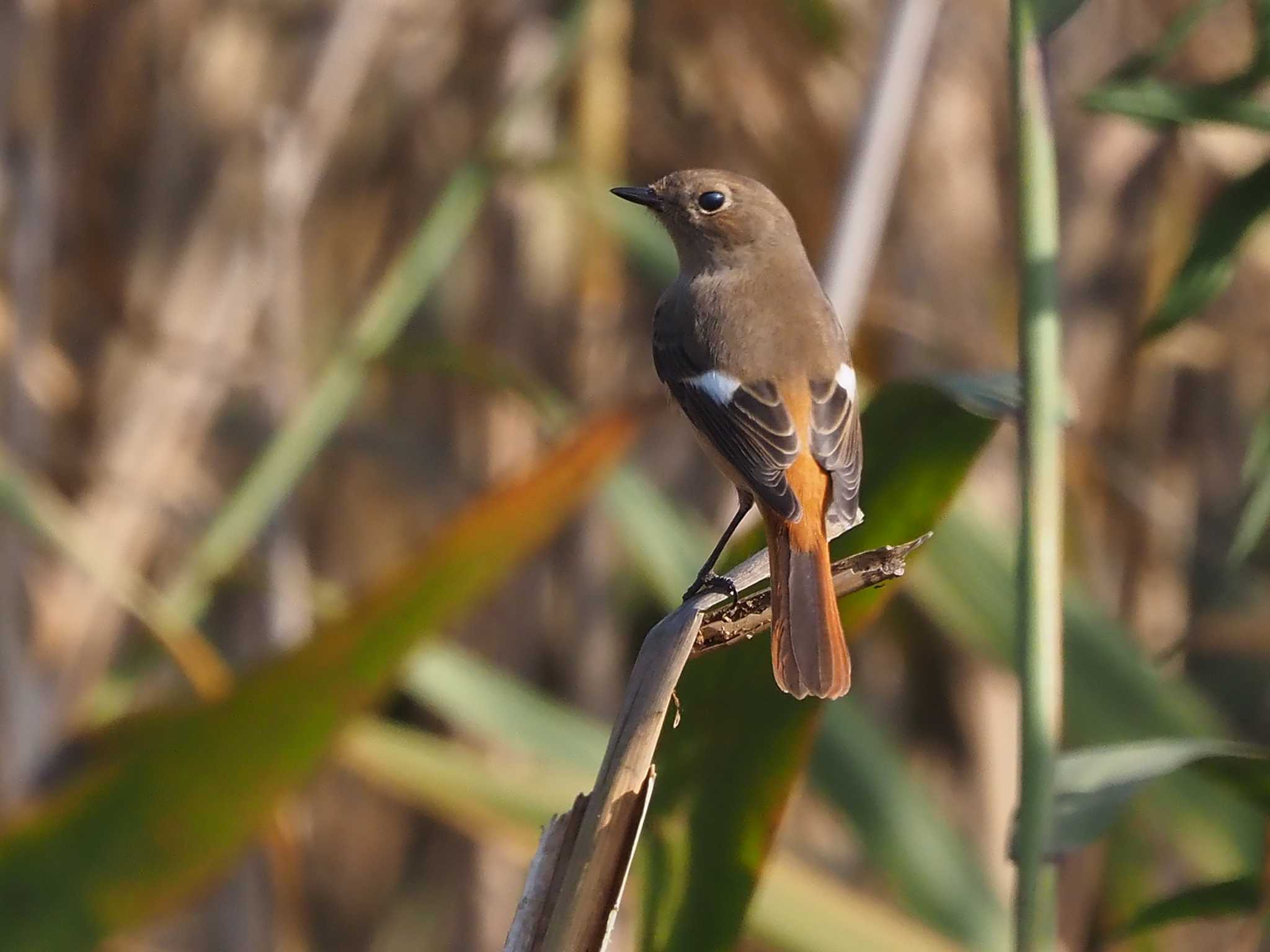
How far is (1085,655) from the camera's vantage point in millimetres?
2420

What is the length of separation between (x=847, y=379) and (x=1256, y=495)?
59 cm

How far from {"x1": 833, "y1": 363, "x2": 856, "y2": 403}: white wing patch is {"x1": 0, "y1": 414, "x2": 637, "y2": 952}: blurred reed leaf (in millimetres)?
267

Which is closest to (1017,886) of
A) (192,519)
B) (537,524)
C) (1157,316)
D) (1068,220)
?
(1157,316)

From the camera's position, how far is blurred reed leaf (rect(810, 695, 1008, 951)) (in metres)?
2.51

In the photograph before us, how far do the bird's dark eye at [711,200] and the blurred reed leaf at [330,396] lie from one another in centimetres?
49

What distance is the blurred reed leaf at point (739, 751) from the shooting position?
130 cm

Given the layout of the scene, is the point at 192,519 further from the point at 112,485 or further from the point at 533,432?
the point at 533,432

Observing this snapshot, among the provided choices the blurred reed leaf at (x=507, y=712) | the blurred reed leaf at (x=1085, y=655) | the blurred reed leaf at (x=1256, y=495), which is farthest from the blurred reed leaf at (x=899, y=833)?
the blurred reed leaf at (x=1256, y=495)

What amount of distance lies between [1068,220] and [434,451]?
149 centimetres

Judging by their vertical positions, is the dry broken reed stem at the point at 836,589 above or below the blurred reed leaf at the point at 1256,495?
below

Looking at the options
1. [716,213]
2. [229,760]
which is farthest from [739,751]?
[716,213]

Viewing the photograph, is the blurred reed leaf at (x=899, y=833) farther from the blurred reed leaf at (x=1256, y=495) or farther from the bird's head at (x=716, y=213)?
the blurred reed leaf at (x=1256, y=495)

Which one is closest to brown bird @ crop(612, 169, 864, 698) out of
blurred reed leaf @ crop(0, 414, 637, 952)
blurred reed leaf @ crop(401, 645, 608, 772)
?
blurred reed leaf @ crop(0, 414, 637, 952)

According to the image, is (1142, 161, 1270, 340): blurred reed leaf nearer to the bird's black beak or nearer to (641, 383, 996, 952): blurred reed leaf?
(641, 383, 996, 952): blurred reed leaf
